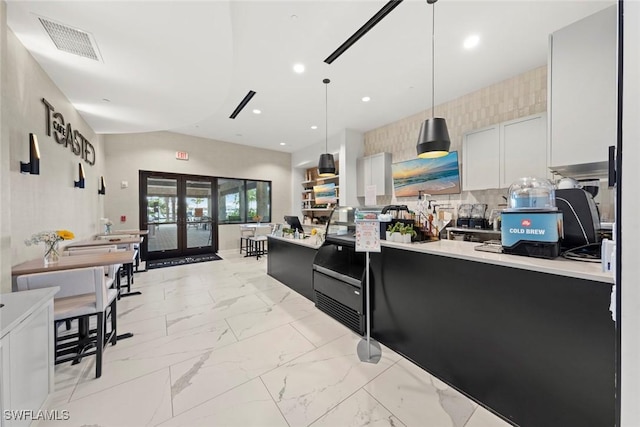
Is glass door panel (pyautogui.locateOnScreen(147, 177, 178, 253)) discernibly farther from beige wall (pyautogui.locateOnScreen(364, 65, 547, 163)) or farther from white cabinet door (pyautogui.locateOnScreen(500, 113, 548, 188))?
white cabinet door (pyautogui.locateOnScreen(500, 113, 548, 188))

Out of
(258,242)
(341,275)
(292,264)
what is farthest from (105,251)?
(258,242)

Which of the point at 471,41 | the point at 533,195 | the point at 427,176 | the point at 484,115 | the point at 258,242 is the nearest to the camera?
the point at 533,195

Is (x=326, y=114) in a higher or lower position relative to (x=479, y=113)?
higher

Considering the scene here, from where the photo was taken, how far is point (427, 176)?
193 inches

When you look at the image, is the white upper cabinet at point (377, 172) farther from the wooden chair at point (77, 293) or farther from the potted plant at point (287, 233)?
the wooden chair at point (77, 293)

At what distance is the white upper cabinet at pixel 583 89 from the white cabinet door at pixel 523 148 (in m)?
0.84

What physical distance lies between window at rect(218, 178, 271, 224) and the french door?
0.97ft

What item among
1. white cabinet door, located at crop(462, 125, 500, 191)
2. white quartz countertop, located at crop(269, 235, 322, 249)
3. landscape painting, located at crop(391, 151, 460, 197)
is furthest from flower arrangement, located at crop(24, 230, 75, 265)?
white cabinet door, located at crop(462, 125, 500, 191)

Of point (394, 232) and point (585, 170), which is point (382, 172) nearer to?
point (585, 170)

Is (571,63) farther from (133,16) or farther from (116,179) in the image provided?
(116,179)

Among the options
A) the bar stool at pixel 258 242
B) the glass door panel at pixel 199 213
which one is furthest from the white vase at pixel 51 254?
the glass door panel at pixel 199 213

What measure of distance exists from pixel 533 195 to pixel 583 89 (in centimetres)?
173

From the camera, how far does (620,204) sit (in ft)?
1.57

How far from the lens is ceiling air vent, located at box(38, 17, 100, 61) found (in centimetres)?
211
